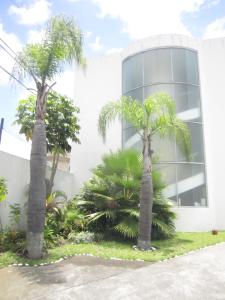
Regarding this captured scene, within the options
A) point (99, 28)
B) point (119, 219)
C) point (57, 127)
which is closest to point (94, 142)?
point (57, 127)

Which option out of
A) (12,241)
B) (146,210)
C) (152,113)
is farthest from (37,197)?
(152,113)

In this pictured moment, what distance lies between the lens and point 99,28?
24.4ft

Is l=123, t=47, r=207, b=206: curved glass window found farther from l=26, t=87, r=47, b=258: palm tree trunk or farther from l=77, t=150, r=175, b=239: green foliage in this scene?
l=26, t=87, r=47, b=258: palm tree trunk

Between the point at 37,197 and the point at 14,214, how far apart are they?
6.40ft

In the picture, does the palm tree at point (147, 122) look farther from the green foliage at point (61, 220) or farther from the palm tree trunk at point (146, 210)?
the green foliage at point (61, 220)

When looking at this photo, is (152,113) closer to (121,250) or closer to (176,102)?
(176,102)

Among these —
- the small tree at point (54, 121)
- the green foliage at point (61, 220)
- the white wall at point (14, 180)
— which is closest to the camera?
the white wall at point (14, 180)

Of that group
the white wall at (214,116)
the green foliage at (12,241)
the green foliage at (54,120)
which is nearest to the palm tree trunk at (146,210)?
the green foliage at (12,241)

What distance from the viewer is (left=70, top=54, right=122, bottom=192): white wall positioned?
14039 millimetres

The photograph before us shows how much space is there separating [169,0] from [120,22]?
1.50 m

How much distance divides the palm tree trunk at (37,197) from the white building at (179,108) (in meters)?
6.34

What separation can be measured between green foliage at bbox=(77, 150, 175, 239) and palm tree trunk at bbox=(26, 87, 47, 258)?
2.86 meters

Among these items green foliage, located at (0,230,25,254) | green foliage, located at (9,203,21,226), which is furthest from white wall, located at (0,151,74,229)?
green foliage, located at (0,230,25,254)

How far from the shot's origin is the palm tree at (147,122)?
836cm
